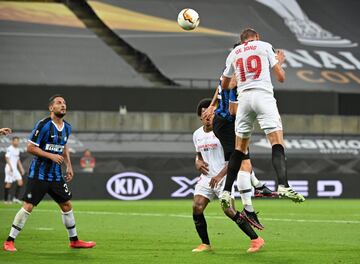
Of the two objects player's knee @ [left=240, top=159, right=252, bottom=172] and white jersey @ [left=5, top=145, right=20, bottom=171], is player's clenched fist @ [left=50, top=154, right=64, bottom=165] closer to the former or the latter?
player's knee @ [left=240, top=159, right=252, bottom=172]

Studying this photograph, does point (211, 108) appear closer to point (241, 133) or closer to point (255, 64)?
point (241, 133)

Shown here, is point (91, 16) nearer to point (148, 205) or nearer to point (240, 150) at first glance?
point (148, 205)

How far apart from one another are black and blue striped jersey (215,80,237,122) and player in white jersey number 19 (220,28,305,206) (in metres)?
0.77

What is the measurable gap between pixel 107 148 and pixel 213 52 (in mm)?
9340

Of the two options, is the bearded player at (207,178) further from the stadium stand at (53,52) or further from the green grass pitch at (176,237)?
the stadium stand at (53,52)

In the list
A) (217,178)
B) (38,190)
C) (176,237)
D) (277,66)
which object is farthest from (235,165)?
(176,237)

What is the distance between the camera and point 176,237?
48.2ft

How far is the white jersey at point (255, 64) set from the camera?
11.2 m

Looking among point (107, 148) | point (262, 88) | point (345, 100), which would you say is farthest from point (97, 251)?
point (345, 100)

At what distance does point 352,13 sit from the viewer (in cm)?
4403

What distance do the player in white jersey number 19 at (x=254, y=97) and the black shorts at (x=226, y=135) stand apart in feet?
2.54

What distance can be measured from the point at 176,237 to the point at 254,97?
4.22m

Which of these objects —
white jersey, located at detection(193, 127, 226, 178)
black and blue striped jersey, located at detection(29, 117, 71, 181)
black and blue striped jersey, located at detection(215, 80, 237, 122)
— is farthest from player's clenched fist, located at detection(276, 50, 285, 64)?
black and blue striped jersey, located at detection(29, 117, 71, 181)

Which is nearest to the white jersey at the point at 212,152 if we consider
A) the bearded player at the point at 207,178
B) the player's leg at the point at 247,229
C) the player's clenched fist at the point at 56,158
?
the bearded player at the point at 207,178
